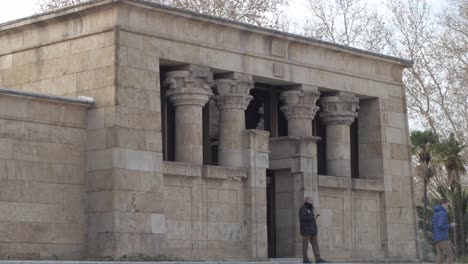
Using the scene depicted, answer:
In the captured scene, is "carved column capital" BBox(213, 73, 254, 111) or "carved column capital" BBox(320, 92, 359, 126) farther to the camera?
"carved column capital" BBox(320, 92, 359, 126)

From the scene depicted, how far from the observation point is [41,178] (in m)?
22.8

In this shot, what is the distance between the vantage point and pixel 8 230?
22.0 metres

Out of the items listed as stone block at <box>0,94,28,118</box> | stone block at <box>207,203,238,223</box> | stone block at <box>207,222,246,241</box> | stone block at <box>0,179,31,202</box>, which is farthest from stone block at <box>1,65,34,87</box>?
stone block at <box>207,222,246,241</box>

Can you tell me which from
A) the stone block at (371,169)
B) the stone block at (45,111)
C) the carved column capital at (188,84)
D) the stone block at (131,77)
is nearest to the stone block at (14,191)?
the stone block at (45,111)

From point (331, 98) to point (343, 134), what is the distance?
41.4 inches

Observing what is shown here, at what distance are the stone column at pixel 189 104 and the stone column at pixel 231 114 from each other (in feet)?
2.69

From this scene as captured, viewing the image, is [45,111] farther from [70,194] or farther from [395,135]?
[395,135]

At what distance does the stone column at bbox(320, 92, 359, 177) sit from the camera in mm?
29172

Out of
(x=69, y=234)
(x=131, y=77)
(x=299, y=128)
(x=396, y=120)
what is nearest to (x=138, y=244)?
(x=69, y=234)

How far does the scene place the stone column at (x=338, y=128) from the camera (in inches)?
1148

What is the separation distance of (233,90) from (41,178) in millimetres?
5529

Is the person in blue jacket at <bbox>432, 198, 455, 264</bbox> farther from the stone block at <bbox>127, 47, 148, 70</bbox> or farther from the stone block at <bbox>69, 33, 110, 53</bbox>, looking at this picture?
the stone block at <bbox>69, 33, 110, 53</bbox>

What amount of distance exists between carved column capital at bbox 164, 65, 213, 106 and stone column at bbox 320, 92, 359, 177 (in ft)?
16.4

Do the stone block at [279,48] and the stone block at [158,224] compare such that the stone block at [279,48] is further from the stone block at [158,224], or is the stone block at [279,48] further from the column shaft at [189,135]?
the stone block at [158,224]
